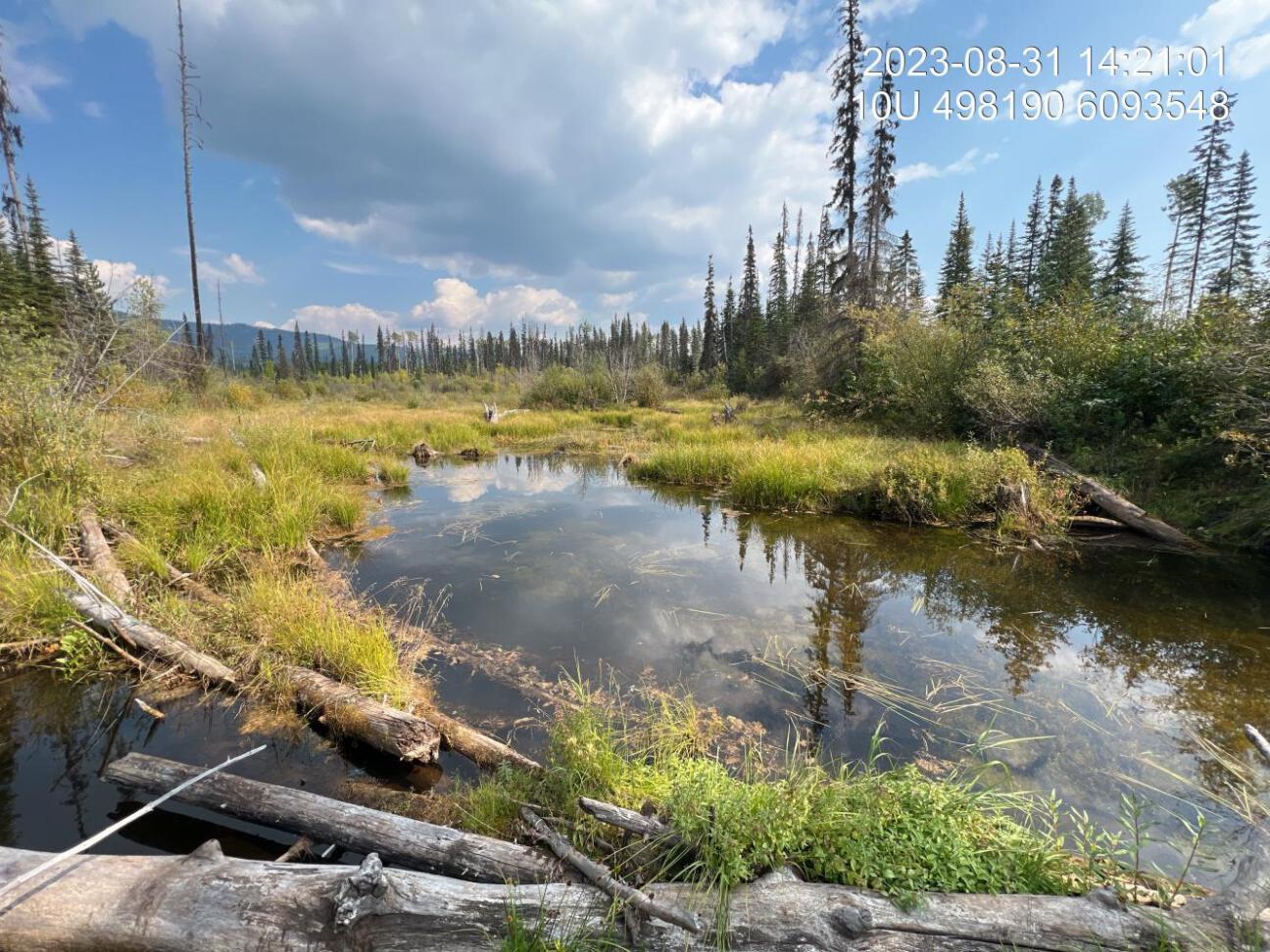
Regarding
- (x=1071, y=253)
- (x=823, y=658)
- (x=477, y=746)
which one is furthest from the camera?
(x=1071, y=253)

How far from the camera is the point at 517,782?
2.66 m

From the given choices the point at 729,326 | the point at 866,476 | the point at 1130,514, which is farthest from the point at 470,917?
the point at 729,326

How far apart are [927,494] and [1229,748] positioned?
5256 millimetres

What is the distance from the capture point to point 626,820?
2035 mm

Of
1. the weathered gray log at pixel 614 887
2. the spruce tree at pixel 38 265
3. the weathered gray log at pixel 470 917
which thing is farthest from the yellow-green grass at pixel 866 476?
the spruce tree at pixel 38 265

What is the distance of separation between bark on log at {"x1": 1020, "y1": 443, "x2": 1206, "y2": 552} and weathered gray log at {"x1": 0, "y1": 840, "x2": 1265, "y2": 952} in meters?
7.61

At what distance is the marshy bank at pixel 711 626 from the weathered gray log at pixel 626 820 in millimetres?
130

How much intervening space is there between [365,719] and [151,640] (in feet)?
6.74

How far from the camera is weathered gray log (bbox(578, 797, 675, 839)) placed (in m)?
2.02

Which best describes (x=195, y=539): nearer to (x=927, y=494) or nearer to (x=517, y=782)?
(x=517, y=782)

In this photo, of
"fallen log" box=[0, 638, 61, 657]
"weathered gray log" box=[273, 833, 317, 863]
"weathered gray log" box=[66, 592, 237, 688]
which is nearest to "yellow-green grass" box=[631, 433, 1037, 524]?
"weathered gray log" box=[66, 592, 237, 688]

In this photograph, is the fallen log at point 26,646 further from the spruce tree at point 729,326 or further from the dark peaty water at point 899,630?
the spruce tree at point 729,326

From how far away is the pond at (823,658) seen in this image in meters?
2.96

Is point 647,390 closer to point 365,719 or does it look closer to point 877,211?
point 877,211
